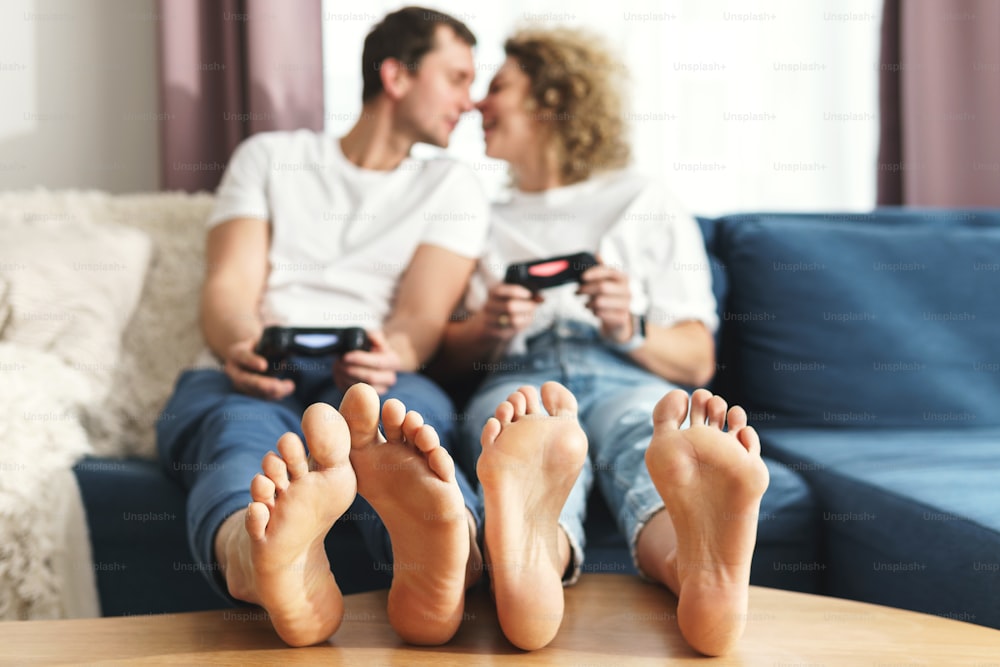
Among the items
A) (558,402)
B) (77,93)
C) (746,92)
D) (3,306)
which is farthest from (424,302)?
(746,92)

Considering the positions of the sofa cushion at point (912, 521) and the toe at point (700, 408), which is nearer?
the toe at point (700, 408)

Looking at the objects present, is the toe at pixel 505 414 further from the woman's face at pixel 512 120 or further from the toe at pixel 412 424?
the woman's face at pixel 512 120

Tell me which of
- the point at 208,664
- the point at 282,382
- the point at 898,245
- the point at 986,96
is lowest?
the point at 208,664

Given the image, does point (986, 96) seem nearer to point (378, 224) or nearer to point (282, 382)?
point (378, 224)

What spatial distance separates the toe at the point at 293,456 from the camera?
27.9 inches

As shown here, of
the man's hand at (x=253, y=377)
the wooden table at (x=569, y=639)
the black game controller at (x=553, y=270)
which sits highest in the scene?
the black game controller at (x=553, y=270)

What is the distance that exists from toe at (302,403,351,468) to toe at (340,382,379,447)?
0.02m

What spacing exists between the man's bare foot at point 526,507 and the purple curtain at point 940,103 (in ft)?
5.43

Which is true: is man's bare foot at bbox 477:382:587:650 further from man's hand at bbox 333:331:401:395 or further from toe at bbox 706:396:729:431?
man's hand at bbox 333:331:401:395

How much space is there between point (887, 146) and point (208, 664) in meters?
2.00

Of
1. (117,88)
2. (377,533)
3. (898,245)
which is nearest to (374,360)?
(377,533)

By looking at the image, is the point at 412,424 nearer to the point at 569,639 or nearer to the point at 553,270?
the point at 569,639

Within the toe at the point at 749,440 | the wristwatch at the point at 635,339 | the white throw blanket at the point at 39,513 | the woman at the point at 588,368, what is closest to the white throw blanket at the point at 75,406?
the white throw blanket at the point at 39,513

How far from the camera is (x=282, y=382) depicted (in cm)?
114
